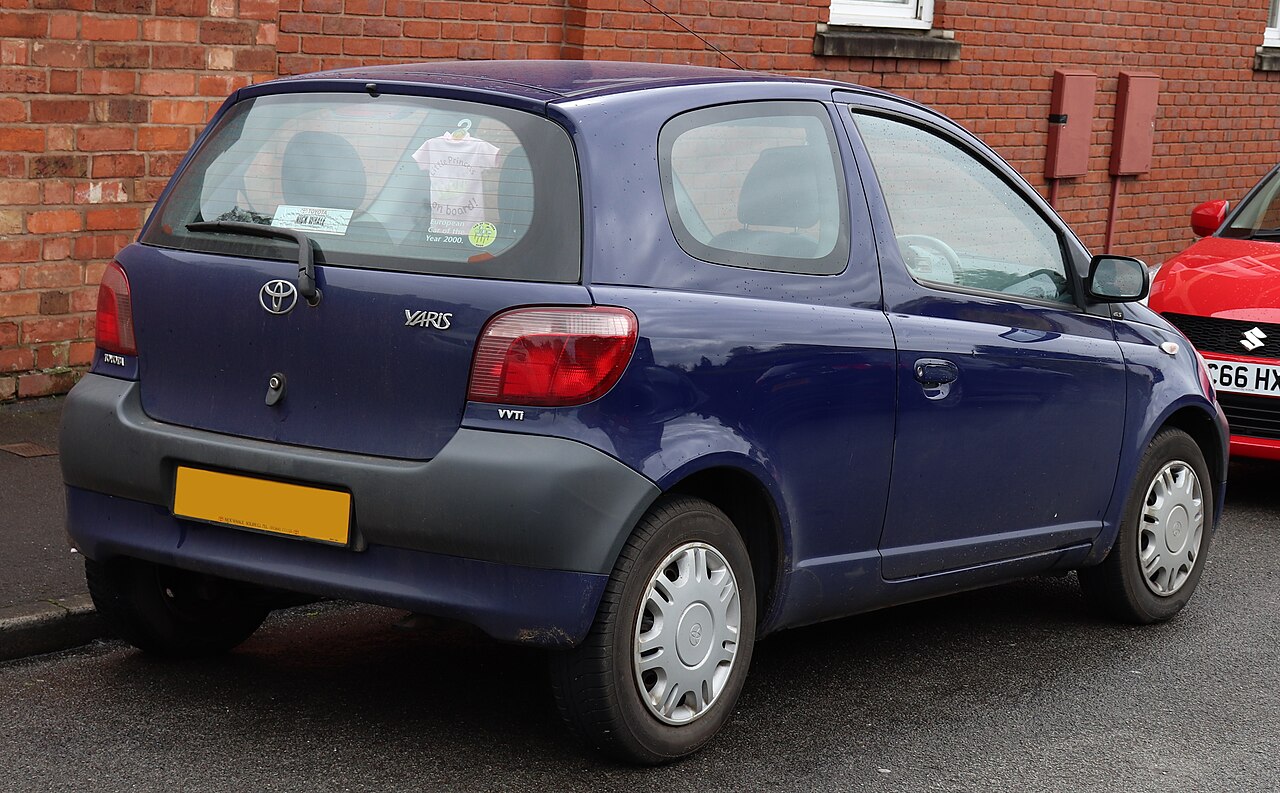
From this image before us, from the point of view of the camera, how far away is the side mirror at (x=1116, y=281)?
524 cm

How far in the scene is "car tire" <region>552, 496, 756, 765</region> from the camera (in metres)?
3.85

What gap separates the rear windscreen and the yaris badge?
4.42m

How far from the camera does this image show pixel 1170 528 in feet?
18.5

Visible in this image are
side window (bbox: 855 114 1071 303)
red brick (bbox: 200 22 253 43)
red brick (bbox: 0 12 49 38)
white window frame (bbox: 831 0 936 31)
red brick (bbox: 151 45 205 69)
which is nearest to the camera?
side window (bbox: 855 114 1071 303)

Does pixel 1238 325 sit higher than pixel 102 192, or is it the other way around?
pixel 102 192

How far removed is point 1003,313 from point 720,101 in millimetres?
1157

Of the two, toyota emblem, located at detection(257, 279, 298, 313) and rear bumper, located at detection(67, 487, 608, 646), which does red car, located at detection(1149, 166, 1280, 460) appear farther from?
toyota emblem, located at detection(257, 279, 298, 313)

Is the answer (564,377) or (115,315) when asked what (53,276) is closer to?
(115,315)

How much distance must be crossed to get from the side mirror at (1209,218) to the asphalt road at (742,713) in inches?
146

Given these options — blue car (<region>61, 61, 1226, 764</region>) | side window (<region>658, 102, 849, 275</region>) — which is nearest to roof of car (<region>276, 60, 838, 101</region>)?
blue car (<region>61, 61, 1226, 764</region>)

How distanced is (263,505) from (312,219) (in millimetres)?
689

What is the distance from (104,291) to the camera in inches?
170

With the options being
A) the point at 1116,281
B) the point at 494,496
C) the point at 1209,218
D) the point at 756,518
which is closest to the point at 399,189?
the point at 494,496

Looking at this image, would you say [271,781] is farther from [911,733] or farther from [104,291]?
[911,733]
